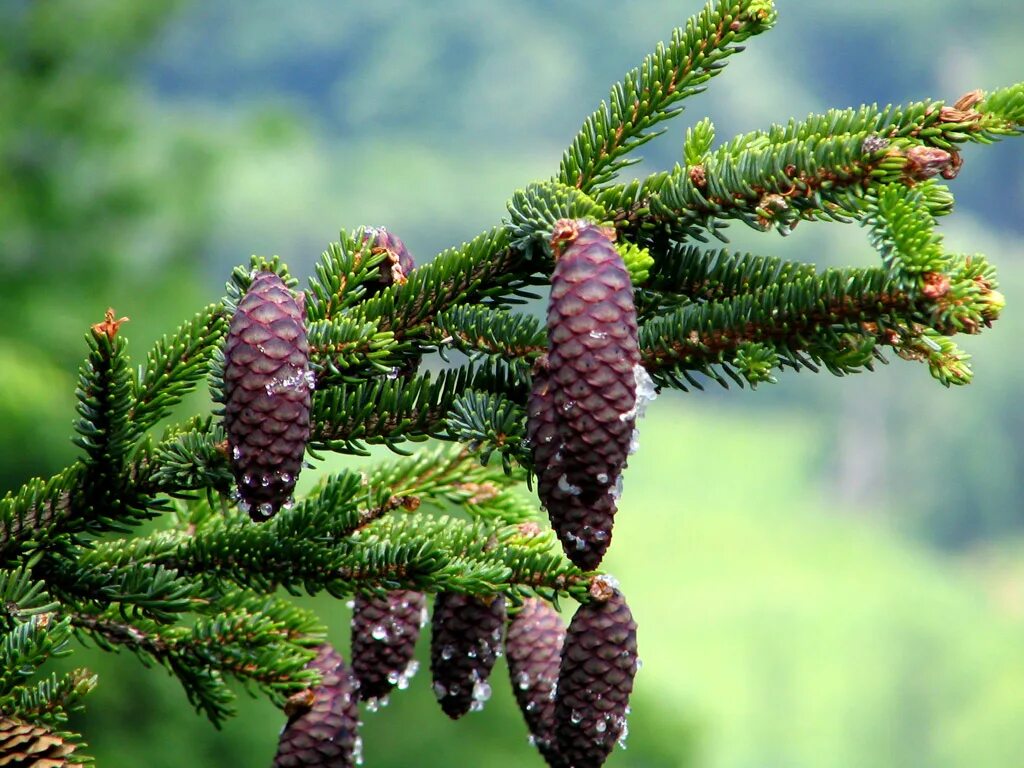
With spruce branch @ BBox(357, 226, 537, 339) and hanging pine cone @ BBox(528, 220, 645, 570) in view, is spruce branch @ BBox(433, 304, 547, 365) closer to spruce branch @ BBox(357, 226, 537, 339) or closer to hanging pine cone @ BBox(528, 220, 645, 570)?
spruce branch @ BBox(357, 226, 537, 339)

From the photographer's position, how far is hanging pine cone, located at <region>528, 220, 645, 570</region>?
0.83 meters

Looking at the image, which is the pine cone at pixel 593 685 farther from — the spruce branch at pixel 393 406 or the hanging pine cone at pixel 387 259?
the hanging pine cone at pixel 387 259

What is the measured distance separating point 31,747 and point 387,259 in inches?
21.5

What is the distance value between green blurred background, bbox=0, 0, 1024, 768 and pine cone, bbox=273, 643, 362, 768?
3.21 m

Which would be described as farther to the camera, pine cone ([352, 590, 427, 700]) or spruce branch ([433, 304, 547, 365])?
pine cone ([352, 590, 427, 700])

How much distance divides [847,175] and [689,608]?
1033 inches

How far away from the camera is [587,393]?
83cm

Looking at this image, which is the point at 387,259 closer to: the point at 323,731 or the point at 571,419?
the point at 571,419

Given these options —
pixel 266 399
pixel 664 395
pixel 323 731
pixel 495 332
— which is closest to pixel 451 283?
pixel 495 332

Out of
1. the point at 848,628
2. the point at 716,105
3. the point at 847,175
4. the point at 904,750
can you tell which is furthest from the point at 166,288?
the point at 716,105

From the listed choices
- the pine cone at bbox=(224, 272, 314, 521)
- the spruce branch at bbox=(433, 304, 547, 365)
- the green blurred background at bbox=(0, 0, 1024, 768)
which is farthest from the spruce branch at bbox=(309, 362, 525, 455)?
the green blurred background at bbox=(0, 0, 1024, 768)

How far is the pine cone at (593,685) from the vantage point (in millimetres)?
975

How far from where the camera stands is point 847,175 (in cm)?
96

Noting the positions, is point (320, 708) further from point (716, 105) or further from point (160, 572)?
point (716, 105)
